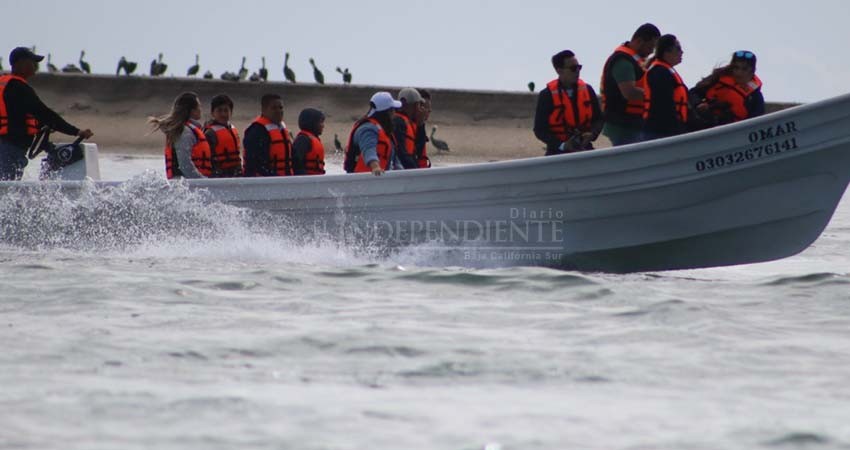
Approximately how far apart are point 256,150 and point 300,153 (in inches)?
14.6

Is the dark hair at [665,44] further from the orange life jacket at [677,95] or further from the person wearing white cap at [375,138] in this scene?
the person wearing white cap at [375,138]

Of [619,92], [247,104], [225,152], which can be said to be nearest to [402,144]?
[225,152]

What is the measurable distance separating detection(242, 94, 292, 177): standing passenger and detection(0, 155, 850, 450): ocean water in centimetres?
70

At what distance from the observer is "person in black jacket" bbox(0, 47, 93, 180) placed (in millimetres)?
10328

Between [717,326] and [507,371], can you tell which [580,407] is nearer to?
[507,371]

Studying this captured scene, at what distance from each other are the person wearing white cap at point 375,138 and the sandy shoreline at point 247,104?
22.6 metres

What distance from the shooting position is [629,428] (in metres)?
5.07

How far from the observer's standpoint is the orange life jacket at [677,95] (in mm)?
9367

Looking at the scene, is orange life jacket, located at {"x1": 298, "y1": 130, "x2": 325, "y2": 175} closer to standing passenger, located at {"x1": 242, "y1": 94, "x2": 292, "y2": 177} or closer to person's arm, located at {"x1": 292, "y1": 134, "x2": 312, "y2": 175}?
person's arm, located at {"x1": 292, "y1": 134, "x2": 312, "y2": 175}

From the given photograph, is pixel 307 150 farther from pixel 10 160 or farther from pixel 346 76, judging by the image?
pixel 346 76

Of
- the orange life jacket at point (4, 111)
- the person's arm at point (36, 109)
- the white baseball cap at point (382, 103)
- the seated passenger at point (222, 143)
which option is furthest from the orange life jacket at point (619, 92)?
the orange life jacket at point (4, 111)

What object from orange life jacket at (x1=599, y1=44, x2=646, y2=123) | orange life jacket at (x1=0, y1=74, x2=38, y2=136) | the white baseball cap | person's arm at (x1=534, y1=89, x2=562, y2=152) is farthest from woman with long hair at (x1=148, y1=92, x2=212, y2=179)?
orange life jacket at (x1=599, y1=44, x2=646, y2=123)

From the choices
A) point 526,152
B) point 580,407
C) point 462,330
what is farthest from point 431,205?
point 526,152

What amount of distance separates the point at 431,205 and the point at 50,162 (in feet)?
11.3
